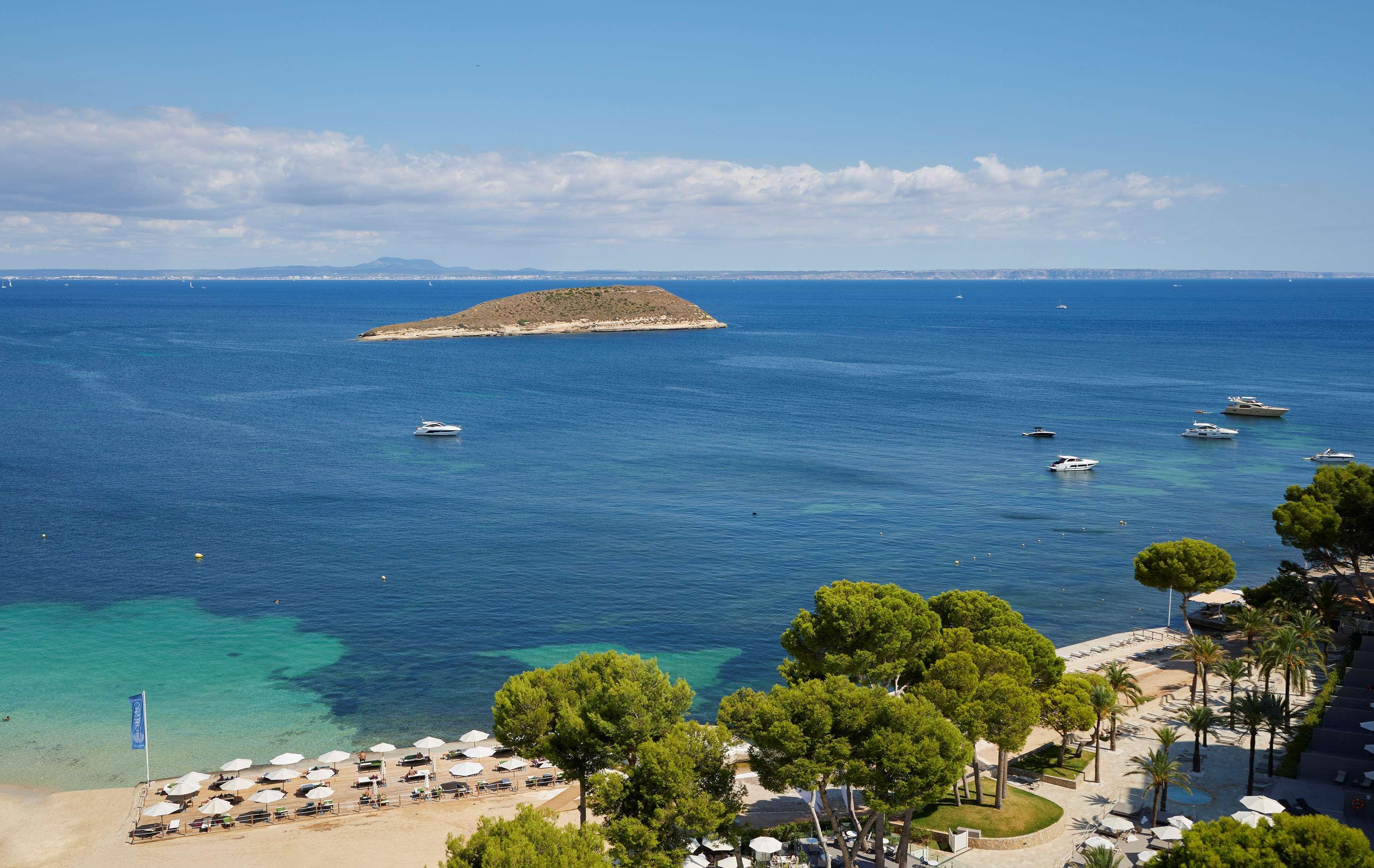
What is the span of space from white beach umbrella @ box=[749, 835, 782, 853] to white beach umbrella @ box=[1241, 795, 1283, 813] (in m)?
16.2

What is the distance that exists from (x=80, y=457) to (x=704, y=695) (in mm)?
86701

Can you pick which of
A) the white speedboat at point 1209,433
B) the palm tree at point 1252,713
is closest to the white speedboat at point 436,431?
the white speedboat at point 1209,433

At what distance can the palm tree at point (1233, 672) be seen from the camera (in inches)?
1732

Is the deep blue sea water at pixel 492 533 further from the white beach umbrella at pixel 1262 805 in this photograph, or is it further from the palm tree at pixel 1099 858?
the white beach umbrella at pixel 1262 805

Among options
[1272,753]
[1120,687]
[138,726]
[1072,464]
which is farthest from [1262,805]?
[1072,464]

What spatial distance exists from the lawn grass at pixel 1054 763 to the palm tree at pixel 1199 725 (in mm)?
4073

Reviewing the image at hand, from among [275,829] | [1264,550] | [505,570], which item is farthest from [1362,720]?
[505,570]

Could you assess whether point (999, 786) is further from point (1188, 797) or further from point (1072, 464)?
point (1072, 464)

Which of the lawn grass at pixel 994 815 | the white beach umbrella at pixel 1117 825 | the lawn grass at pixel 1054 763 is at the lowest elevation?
the lawn grass at pixel 1054 763

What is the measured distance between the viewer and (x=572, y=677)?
120ft

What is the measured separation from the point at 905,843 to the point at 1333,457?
9580 centimetres

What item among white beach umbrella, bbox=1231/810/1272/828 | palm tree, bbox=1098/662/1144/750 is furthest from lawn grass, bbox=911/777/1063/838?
white beach umbrella, bbox=1231/810/1272/828

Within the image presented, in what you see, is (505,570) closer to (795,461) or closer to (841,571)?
(841,571)

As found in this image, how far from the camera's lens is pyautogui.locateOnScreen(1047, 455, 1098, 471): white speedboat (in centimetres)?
10594
